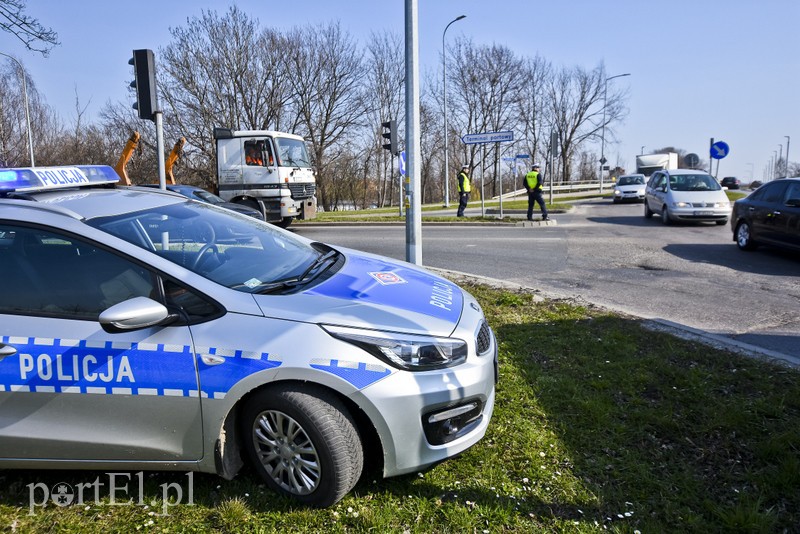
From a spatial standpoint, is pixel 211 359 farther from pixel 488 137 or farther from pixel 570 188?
pixel 570 188

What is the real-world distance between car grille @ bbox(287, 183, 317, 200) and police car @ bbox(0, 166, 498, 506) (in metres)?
13.6

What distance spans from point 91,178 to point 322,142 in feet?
118

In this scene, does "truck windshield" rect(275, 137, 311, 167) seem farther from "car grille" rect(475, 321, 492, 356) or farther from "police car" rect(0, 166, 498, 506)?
"car grille" rect(475, 321, 492, 356)

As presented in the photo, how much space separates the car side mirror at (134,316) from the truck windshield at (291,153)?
46.2 feet

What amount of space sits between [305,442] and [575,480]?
1468 mm

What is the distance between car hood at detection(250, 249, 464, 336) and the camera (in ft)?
9.00

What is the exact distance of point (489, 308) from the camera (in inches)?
251

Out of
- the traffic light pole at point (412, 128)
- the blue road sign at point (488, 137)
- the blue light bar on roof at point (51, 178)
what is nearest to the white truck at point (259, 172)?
the blue road sign at point (488, 137)

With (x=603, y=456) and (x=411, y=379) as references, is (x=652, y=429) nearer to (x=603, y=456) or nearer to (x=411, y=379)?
(x=603, y=456)

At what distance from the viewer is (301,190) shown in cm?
1681

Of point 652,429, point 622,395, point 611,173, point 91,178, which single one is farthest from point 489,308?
point 611,173

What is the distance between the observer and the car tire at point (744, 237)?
11.0 meters

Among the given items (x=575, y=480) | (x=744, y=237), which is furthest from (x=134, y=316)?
(x=744, y=237)

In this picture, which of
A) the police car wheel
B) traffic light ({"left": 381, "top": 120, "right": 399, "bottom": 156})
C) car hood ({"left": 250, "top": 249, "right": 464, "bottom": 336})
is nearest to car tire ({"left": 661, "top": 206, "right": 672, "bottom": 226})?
traffic light ({"left": 381, "top": 120, "right": 399, "bottom": 156})
